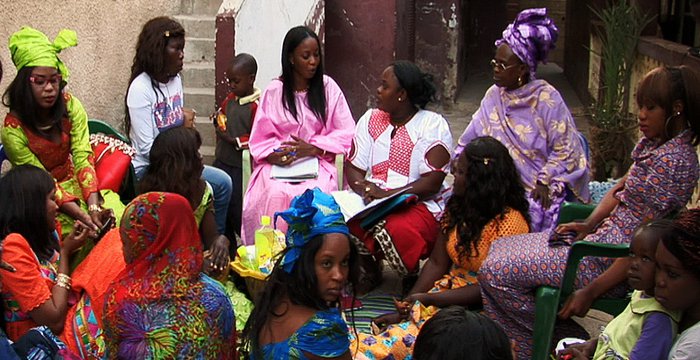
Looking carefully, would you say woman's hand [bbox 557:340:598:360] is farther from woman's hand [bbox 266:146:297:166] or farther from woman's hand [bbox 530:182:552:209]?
woman's hand [bbox 266:146:297:166]

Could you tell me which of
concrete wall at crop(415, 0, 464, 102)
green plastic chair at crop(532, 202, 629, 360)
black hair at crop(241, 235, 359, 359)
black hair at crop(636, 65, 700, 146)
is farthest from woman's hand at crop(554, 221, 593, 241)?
concrete wall at crop(415, 0, 464, 102)

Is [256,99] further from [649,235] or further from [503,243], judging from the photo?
[649,235]

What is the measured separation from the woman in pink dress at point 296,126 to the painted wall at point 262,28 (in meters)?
1.77

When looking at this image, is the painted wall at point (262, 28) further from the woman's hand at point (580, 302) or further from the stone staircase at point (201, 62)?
the woman's hand at point (580, 302)

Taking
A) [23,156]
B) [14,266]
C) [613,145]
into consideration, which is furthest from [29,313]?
[613,145]

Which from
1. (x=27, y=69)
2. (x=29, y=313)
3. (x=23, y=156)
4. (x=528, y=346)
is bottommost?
(x=528, y=346)

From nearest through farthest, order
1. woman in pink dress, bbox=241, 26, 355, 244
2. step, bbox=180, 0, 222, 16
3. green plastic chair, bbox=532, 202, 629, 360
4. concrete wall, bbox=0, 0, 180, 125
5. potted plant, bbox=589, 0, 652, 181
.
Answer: green plastic chair, bbox=532, 202, 629, 360 < woman in pink dress, bbox=241, 26, 355, 244 < concrete wall, bbox=0, 0, 180, 125 < potted plant, bbox=589, 0, 652, 181 < step, bbox=180, 0, 222, 16

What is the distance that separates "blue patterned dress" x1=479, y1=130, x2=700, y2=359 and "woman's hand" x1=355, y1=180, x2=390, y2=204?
3.66ft

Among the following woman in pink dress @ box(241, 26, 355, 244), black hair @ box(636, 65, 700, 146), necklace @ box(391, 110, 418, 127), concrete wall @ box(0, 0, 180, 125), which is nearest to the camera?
black hair @ box(636, 65, 700, 146)

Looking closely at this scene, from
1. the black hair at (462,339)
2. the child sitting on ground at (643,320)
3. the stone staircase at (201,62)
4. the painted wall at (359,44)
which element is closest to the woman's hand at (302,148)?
the stone staircase at (201,62)

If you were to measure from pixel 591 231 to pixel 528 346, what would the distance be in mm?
660

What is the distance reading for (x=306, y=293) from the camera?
375 cm

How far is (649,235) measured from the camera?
3883 mm

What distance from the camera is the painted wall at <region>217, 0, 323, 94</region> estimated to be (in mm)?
8352
